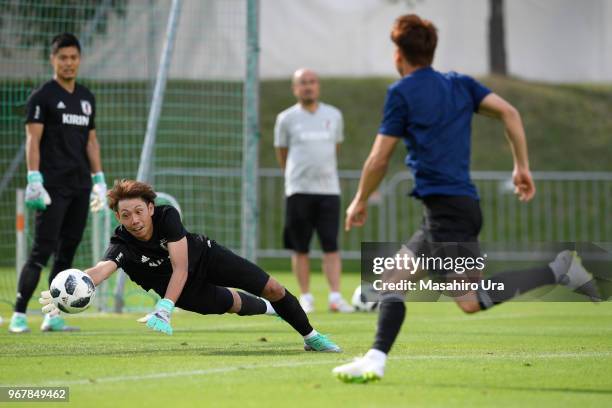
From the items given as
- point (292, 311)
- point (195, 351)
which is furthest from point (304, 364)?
point (195, 351)

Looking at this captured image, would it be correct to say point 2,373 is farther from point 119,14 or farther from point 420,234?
point 119,14

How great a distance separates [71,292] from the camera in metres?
7.98

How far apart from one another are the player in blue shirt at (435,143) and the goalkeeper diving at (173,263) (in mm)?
1416

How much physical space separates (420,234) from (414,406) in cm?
148

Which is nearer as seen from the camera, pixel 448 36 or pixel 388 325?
pixel 388 325

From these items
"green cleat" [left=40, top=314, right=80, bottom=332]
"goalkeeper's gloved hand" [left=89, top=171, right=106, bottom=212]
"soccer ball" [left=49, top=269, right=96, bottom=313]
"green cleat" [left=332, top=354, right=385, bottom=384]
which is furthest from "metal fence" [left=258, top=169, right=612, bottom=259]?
"green cleat" [left=332, top=354, right=385, bottom=384]

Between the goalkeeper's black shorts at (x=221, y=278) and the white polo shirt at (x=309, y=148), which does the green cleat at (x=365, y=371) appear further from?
the white polo shirt at (x=309, y=148)

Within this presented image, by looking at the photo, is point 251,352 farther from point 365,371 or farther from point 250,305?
point 365,371

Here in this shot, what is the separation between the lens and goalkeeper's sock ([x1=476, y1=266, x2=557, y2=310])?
7.17 meters

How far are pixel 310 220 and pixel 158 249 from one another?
528cm

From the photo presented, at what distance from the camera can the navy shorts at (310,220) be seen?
523 inches

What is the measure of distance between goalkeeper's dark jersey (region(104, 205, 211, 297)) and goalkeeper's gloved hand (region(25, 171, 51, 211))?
2.07 meters

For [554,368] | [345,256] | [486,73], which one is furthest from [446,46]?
[554,368]

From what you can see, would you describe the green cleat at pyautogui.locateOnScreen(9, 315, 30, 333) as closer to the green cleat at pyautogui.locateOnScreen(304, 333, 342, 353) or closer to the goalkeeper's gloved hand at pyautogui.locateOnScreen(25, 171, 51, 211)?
the goalkeeper's gloved hand at pyautogui.locateOnScreen(25, 171, 51, 211)
